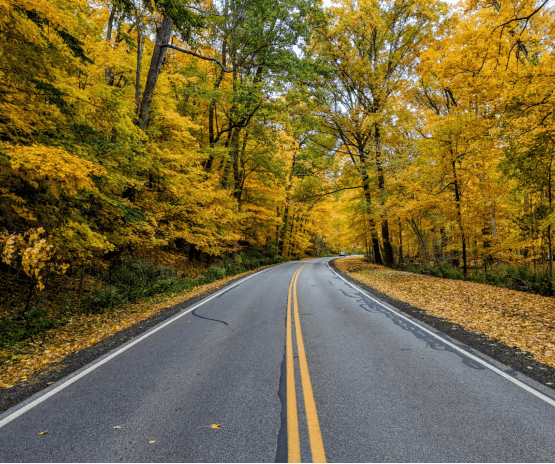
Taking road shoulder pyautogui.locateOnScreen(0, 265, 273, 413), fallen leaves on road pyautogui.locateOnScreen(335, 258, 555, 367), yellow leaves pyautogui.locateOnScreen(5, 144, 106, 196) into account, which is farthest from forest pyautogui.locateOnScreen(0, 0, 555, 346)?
fallen leaves on road pyautogui.locateOnScreen(335, 258, 555, 367)

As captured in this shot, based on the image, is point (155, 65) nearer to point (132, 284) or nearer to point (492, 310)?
point (132, 284)

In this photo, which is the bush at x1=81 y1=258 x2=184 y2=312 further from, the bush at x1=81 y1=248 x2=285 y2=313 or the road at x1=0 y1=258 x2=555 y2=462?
the road at x1=0 y1=258 x2=555 y2=462

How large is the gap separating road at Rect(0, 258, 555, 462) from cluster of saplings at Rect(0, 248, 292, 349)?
2.87 m

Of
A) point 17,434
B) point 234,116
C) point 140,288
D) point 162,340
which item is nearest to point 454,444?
point 17,434

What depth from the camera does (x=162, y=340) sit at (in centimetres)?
577

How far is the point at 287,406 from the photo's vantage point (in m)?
3.26

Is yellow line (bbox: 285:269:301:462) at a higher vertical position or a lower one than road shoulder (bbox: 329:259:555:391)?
higher

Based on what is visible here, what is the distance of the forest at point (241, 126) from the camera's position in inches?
228

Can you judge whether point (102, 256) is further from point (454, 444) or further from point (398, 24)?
point (398, 24)

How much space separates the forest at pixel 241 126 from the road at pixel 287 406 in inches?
116

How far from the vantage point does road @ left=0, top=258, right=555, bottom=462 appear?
8.44 ft

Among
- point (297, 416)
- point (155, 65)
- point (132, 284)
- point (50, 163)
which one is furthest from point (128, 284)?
point (297, 416)

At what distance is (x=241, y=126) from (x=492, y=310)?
14622mm

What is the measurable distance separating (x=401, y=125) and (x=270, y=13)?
1198cm
